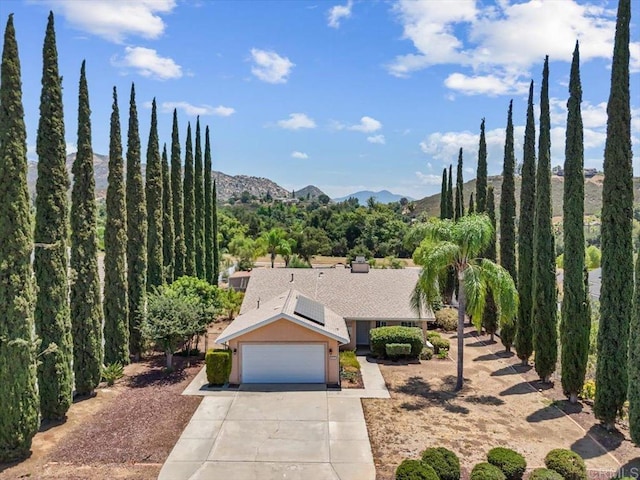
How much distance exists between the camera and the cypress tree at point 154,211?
25.5m

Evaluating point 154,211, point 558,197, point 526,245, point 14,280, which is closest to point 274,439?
point 14,280

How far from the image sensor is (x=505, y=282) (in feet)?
60.2

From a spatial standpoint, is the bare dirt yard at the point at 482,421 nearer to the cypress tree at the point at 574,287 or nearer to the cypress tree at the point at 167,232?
the cypress tree at the point at 574,287

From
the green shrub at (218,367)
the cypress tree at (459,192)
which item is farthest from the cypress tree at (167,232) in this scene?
the cypress tree at (459,192)

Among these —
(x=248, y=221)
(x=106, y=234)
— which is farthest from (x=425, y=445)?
(x=248, y=221)

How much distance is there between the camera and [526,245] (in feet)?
73.3

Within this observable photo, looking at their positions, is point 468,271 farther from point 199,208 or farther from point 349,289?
point 199,208

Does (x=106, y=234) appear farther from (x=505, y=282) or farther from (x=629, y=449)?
(x=629, y=449)

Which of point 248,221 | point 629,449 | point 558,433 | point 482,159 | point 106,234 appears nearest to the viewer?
point 629,449

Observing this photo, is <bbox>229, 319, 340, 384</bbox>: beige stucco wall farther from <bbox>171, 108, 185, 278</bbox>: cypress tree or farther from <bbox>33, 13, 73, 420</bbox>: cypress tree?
<bbox>171, 108, 185, 278</bbox>: cypress tree

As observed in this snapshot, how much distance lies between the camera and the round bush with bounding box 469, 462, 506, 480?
10.7 meters

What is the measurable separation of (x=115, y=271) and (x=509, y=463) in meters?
17.4

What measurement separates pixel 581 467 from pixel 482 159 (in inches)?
997

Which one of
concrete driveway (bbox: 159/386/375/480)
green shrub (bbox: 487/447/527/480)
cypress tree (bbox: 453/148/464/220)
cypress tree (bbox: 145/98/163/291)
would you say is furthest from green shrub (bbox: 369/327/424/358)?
cypress tree (bbox: 453/148/464/220)
